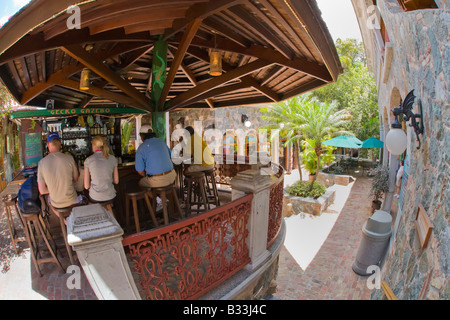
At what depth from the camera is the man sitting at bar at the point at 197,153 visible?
Result: 560cm

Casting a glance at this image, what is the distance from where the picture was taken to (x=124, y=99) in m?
4.93

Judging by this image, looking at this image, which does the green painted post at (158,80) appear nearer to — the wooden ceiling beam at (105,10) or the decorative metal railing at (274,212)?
the wooden ceiling beam at (105,10)

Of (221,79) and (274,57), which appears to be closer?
(274,57)

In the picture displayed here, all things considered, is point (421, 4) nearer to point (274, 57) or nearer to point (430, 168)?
point (274, 57)

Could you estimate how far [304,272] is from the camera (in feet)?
23.1

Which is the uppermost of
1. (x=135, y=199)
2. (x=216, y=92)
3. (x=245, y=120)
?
(x=216, y=92)

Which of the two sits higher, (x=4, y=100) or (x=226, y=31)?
(x=226, y=31)

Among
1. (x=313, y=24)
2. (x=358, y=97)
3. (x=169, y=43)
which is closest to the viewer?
(x=313, y=24)

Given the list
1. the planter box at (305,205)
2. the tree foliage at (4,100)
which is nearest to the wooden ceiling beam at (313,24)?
the planter box at (305,205)

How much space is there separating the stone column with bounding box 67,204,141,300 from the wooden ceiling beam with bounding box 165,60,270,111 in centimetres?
322

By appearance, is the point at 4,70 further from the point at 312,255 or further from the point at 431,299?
the point at 312,255

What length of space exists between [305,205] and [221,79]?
826 cm

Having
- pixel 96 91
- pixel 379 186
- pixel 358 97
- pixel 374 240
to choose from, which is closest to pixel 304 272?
pixel 374 240
